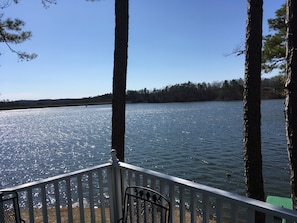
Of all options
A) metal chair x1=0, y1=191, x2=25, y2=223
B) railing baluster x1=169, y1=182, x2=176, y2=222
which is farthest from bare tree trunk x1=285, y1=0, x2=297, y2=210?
metal chair x1=0, y1=191, x2=25, y2=223

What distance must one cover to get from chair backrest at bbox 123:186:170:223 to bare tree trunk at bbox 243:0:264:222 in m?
1.61

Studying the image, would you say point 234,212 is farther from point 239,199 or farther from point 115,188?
A: point 115,188

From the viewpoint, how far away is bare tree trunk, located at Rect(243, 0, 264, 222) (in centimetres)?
322

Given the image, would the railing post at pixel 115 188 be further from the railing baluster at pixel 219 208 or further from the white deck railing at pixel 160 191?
the railing baluster at pixel 219 208

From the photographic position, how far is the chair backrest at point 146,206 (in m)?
2.07

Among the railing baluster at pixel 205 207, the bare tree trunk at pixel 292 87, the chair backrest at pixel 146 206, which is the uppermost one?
the bare tree trunk at pixel 292 87

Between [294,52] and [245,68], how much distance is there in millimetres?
1069

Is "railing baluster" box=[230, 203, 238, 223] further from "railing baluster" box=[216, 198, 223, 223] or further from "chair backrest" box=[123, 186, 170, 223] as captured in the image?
"chair backrest" box=[123, 186, 170, 223]

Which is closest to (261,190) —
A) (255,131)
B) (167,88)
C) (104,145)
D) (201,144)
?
(255,131)

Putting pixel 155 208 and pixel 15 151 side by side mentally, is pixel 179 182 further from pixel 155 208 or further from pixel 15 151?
pixel 15 151

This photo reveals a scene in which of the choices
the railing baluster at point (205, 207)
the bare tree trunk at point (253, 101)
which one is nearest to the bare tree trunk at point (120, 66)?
the bare tree trunk at point (253, 101)

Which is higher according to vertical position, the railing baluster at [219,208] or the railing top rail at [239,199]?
the railing top rail at [239,199]

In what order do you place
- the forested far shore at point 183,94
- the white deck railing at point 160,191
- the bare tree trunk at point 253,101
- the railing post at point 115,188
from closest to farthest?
the white deck railing at point 160,191, the railing post at point 115,188, the bare tree trunk at point 253,101, the forested far shore at point 183,94

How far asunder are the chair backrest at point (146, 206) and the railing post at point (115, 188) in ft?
0.60
